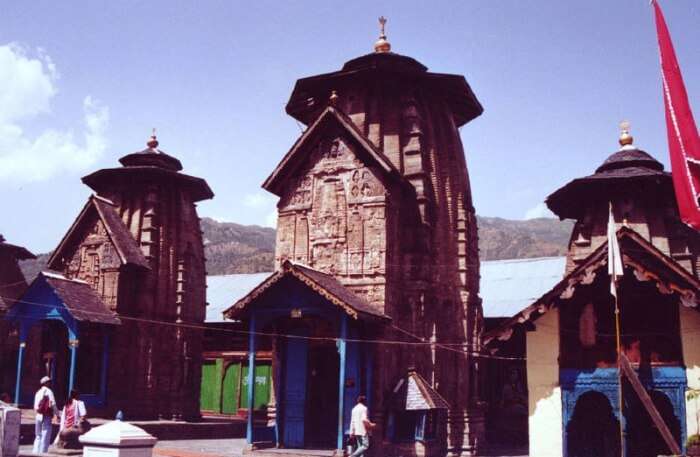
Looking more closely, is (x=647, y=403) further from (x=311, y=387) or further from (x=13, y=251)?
(x=13, y=251)

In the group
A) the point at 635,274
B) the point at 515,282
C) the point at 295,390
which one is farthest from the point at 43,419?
the point at 515,282

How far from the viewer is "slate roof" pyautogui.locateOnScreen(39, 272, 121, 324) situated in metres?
28.7

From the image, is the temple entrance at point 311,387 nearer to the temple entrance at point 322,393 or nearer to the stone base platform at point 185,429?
the temple entrance at point 322,393

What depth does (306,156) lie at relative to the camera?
26688 millimetres

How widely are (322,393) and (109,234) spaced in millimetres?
14404

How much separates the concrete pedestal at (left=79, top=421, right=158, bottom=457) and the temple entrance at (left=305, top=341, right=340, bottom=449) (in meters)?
14.9

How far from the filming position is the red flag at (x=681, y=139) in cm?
1150

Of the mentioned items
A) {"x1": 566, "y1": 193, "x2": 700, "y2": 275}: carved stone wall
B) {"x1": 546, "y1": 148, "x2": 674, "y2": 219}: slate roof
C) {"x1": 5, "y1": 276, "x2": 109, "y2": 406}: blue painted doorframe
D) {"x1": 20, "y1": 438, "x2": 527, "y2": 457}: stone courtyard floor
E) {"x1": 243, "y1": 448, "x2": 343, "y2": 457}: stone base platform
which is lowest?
{"x1": 20, "y1": 438, "x2": 527, "y2": 457}: stone courtyard floor

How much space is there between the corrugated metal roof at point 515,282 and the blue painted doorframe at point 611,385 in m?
13.8

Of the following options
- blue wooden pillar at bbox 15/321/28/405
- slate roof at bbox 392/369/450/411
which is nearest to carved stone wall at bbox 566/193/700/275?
slate roof at bbox 392/369/450/411

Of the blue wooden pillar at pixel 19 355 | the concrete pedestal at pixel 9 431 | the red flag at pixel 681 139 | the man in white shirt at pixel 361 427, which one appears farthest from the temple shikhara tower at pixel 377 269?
the red flag at pixel 681 139

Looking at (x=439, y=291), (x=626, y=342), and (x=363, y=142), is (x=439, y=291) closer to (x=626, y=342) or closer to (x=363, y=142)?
(x=363, y=142)

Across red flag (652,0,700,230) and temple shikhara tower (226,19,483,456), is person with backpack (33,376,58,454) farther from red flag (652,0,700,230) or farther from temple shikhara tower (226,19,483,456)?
red flag (652,0,700,230)

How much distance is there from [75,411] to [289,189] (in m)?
11.2
